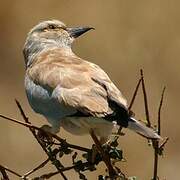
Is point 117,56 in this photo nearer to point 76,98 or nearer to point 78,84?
point 78,84

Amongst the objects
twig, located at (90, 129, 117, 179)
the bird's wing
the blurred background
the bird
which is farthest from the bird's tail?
the blurred background

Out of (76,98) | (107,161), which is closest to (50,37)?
(76,98)

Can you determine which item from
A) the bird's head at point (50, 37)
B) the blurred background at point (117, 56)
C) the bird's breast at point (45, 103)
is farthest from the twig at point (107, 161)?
the blurred background at point (117, 56)

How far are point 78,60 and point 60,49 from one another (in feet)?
1.63

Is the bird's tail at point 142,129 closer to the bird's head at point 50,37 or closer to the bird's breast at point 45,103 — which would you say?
the bird's breast at point 45,103

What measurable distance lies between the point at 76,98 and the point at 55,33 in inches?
50.9

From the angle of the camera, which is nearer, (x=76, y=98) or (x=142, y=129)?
(x=142, y=129)

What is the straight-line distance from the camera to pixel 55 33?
493cm

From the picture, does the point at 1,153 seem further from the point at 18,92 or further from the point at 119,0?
the point at 119,0

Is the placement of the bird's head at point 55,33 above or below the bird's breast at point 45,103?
above

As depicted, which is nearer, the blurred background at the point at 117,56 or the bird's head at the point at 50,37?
the bird's head at the point at 50,37

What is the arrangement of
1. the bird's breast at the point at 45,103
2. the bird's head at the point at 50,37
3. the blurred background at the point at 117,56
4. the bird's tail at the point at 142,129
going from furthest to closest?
the blurred background at the point at 117,56 < the bird's head at the point at 50,37 < the bird's breast at the point at 45,103 < the bird's tail at the point at 142,129

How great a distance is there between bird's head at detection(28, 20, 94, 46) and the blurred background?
238 cm

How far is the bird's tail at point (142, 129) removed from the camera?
3158 millimetres
